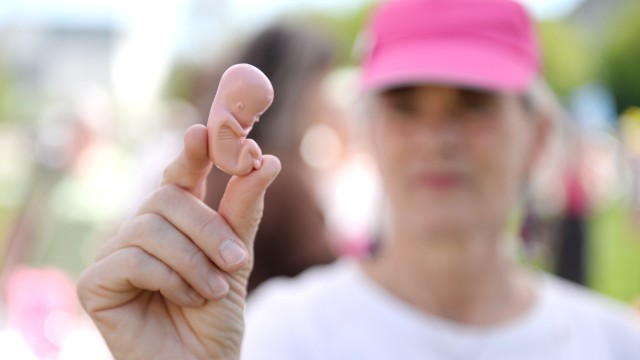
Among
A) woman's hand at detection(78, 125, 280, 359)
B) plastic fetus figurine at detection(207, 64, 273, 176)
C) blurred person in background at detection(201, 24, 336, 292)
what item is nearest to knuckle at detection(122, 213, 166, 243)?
woman's hand at detection(78, 125, 280, 359)

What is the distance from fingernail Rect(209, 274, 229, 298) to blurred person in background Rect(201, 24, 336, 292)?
53.8 inches

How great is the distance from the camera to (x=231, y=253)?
2.82ft

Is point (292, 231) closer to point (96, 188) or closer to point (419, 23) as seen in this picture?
point (419, 23)

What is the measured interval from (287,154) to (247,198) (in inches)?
62.0

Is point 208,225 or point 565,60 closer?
point 208,225

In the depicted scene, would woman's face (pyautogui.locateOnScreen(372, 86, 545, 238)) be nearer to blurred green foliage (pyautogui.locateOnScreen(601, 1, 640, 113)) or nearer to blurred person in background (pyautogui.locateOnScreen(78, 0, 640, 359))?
blurred person in background (pyautogui.locateOnScreen(78, 0, 640, 359))

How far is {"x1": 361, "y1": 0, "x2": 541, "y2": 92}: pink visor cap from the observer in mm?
1612

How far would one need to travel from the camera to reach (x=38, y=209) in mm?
5141

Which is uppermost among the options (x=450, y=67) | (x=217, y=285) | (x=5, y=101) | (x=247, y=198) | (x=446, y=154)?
(x=450, y=67)

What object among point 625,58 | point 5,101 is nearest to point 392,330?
point 625,58

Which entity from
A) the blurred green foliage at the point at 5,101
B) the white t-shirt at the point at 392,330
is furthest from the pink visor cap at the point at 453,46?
the blurred green foliage at the point at 5,101

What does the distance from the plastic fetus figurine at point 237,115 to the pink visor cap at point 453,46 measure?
85 centimetres

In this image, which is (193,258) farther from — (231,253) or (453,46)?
(453,46)

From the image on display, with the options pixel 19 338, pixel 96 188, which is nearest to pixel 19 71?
pixel 96 188
